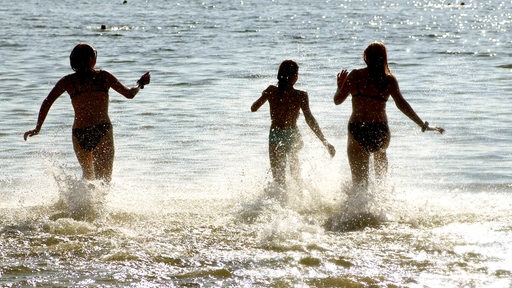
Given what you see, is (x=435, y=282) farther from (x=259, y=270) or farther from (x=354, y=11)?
(x=354, y=11)

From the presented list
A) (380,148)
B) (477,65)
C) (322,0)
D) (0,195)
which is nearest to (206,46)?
(477,65)

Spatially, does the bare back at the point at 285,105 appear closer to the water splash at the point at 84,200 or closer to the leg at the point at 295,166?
the leg at the point at 295,166

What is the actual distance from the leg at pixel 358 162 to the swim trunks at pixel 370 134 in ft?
0.20

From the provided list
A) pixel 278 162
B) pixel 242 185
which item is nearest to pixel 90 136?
pixel 278 162

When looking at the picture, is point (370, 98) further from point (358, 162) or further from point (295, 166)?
point (295, 166)

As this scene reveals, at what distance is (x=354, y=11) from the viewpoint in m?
43.3

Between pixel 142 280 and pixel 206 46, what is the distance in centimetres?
2081

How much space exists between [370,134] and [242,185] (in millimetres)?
2357

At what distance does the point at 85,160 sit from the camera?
8156 millimetres

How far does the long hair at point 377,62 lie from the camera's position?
306 inches

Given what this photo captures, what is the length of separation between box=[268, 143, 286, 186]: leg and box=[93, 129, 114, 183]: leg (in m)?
1.51

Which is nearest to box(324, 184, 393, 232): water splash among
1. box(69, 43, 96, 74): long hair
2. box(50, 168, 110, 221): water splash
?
box(50, 168, 110, 221): water splash

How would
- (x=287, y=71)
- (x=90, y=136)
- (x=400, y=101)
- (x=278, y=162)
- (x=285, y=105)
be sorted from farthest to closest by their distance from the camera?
(x=278, y=162) → (x=285, y=105) → (x=287, y=71) → (x=90, y=136) → (x=400, y=101)

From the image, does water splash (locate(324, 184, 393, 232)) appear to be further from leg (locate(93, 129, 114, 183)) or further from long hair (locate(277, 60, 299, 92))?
leg (locate(93, 129, 114, 183))
